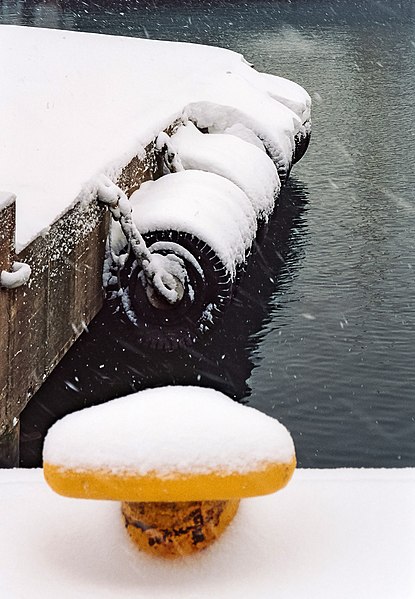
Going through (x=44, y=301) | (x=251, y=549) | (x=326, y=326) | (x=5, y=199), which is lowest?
(x=326, y=326)

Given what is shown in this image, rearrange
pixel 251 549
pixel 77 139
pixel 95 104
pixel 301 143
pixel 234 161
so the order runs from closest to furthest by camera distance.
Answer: pixel 251 549 < pixel 77 139 < pixel 234 161 < pixel 95 104 < pixel 301 143

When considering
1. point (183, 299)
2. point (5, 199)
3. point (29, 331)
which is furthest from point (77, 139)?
point (5, 199)

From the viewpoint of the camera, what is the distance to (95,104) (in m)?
9.98

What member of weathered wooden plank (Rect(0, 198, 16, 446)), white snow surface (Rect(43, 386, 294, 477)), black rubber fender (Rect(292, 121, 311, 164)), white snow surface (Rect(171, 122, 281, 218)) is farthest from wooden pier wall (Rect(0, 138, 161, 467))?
black rubber fender (Rect(292, 121, 311, 164))

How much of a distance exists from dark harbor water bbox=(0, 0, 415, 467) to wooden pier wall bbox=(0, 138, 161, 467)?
21.3 inches

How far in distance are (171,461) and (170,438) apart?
53mm

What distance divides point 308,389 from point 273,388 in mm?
240

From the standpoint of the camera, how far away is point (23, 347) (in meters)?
5.61

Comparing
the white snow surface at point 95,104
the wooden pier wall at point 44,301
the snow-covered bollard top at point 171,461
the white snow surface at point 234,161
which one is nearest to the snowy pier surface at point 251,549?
the snow-covered bollard top at point 171,461

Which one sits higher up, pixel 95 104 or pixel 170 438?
pixel 170 438

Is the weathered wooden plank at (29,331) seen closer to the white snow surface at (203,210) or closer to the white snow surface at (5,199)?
the white snow surface at (5,199)

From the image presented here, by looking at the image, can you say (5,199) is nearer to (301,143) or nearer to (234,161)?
(234,161)

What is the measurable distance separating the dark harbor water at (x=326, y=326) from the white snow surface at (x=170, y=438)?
3773 millimetres

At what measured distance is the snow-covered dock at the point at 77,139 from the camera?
5652mm
